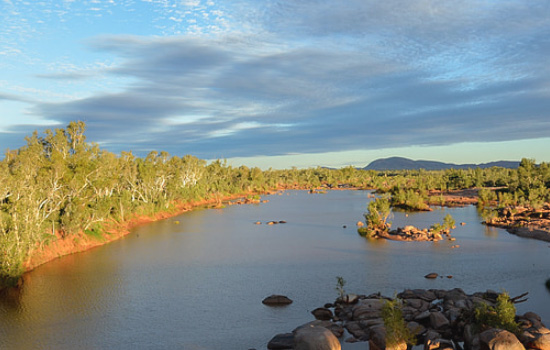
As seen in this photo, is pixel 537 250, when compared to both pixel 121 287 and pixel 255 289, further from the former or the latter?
pixel 121 287

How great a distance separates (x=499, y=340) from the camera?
2338 cm

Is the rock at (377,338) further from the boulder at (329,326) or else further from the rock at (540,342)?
the rock at (540,342)

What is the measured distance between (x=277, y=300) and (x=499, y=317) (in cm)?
1623

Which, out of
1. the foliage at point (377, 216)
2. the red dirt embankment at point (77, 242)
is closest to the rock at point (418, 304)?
the foliage at point (377, 216)

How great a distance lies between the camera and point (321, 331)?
85.3 ft

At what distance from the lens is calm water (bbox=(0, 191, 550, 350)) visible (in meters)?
29.7

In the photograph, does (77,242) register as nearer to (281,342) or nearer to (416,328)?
(281,342)

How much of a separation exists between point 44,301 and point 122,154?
54.9 m

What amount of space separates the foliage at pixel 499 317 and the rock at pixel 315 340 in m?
8.82

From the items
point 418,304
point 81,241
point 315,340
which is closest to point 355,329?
point 315,340

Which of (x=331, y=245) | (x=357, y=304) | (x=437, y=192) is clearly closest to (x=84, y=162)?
(x=331, y=245)

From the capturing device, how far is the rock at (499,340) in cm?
2303

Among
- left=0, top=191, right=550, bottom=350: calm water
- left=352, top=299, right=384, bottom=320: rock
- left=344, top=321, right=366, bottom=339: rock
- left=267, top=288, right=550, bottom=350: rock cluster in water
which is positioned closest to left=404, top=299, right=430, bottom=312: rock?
left=267, top=288, right=550, bottom=350: rock cluster in water

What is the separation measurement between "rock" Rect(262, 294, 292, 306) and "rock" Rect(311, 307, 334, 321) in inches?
120
